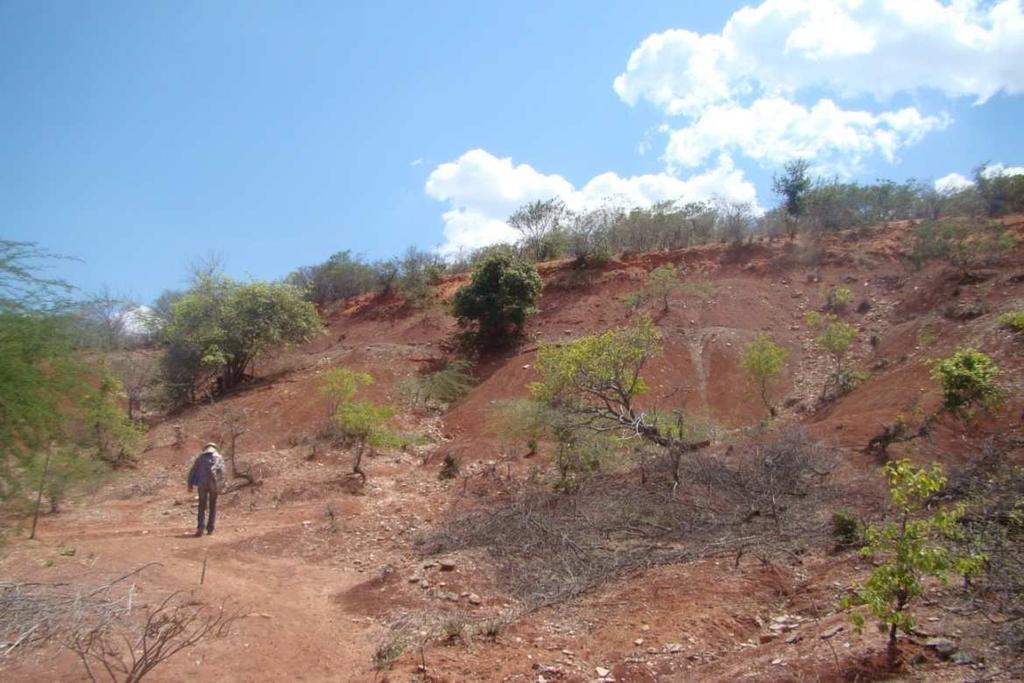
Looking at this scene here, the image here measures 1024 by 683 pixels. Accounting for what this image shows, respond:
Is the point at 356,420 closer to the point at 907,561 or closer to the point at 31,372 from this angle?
the point at 31,372

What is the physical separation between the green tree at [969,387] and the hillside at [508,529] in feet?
1.28

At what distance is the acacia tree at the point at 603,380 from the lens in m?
13.2

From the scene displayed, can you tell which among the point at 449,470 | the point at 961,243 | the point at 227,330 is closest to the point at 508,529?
the point at 449,470

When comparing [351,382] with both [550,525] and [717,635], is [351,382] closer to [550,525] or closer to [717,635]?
[550,525]

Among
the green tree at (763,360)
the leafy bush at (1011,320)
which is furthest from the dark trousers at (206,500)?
the leafy bush at (1011,320)

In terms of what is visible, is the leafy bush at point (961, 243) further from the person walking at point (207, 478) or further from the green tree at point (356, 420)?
the person walking at point (207, 478)

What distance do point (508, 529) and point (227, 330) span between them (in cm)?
2001

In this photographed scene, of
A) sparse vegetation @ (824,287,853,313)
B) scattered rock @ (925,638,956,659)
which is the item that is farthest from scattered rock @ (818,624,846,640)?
sparse vegetation @ (824,287,853,313)

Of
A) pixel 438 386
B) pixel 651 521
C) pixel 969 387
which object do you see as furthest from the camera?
pixel 438 386

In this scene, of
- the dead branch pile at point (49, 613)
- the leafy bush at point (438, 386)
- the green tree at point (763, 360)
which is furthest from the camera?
the leafy bush at point (438, 386)

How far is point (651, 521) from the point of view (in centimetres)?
1005

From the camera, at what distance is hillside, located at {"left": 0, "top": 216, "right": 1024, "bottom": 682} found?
6164 mm

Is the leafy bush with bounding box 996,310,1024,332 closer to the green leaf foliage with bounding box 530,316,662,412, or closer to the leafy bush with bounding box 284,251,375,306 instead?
the green leaf foliage with bounding box 530,316,662,412

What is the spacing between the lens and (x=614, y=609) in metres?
7.25
